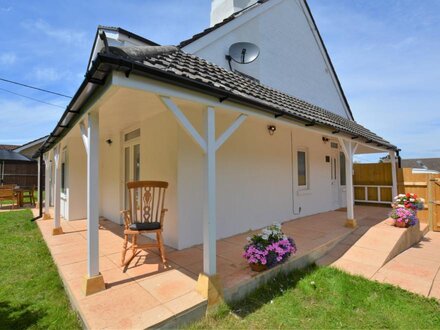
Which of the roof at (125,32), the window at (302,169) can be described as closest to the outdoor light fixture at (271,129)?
the window at (302,169)

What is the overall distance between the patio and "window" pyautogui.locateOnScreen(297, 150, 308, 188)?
216cm

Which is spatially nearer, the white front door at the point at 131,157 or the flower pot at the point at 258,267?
the flower pot at the point at 258,267

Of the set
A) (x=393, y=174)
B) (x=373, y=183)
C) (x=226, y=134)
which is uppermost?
(x=226, y=134)

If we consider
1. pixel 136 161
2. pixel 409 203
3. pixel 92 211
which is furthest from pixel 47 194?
pixel 409 203

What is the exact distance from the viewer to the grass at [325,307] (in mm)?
2879

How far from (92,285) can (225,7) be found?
11222 mm

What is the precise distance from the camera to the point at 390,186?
33.9ft

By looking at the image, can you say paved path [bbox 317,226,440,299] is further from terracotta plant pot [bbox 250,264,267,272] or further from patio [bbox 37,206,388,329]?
terracotta plant pot [bbox 250,264,267,272]

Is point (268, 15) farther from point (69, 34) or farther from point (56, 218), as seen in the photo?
point (56, 218)

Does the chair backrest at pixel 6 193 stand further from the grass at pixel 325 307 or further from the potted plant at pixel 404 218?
the potted plant at pixel 404 218

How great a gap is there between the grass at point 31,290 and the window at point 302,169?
6.86 metres

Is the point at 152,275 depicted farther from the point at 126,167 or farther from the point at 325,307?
the point at 126,167

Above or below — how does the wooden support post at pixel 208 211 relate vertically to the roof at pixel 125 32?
below

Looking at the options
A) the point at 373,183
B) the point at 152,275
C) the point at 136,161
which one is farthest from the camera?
the point at 373,183
